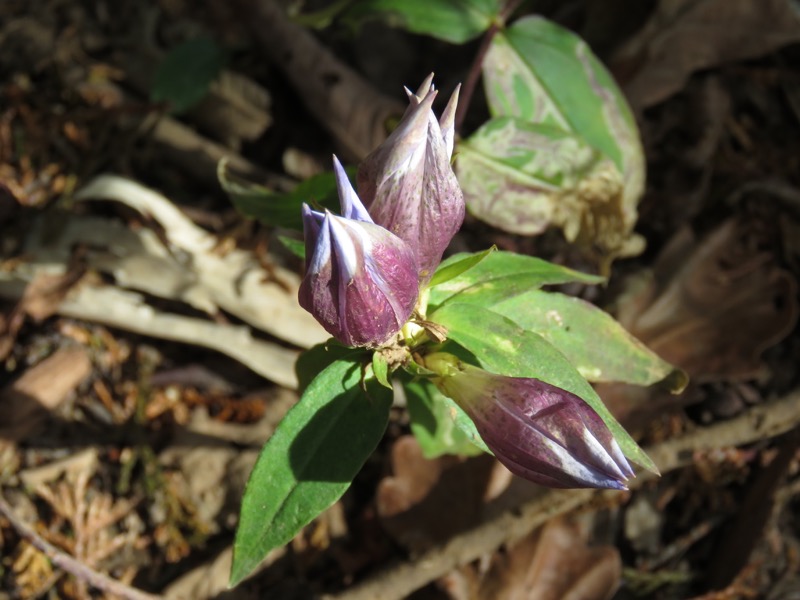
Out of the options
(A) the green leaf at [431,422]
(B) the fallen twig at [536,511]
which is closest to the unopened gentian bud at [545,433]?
(A) the green leaf at [431,422]

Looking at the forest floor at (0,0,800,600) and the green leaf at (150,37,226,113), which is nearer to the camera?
the forest floor at (0,0,800,600)

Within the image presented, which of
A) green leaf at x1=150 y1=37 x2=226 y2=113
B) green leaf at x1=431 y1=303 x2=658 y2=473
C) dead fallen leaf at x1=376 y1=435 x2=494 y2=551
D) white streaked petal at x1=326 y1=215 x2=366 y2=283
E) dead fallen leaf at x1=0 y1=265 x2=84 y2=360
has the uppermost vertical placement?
white streaked petal at x1=326 y1=215 x2=366 y2=283

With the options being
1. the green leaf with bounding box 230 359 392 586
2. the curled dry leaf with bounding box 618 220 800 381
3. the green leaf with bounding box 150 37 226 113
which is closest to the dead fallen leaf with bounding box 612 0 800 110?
the curled dry leaf with bounding box 618 220 800 381

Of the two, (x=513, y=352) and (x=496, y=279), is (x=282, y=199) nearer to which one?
(x=496, y=279)

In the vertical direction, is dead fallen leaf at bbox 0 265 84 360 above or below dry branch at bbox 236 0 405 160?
below

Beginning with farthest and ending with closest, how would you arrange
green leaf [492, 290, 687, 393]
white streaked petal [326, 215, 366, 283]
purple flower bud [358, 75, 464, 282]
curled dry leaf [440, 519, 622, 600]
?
1. curled dry leaf [440, 519, 622, 600]
2. green leaf [492, 290, 687, 393]
3. purple flower bud [358, 75, 464, 282]
4. white streaked petal [326, 215, 366, 283]

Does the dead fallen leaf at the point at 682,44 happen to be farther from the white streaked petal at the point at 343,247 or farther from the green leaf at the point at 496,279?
the white streaked petal at the point at 343,247

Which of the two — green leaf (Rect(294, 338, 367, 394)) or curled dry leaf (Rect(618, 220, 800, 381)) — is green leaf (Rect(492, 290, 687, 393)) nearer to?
green leaf (Rect(294, 338, 367, 394))
